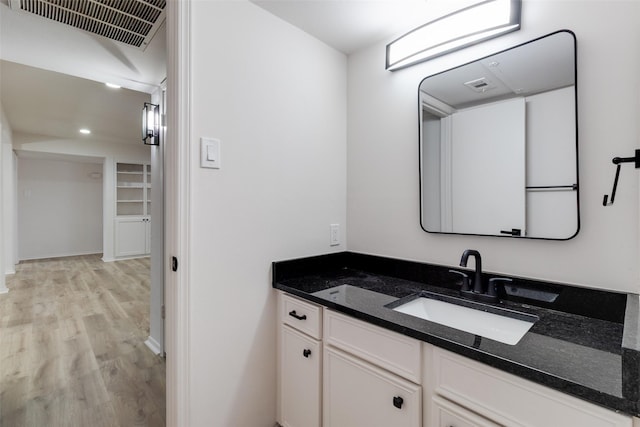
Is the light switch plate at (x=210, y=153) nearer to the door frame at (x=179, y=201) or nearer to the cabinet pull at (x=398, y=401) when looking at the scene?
the door frame at (x=179, y=201)

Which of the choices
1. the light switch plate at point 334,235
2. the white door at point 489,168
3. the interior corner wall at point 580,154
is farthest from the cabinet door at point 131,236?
the white door at point 489,168

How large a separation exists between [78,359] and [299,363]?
204 centimetres

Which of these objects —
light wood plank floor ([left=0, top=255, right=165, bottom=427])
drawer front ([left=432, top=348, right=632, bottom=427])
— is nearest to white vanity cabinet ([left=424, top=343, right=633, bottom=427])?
drawer front ([left=432, top=348, right=632, bottom=427])

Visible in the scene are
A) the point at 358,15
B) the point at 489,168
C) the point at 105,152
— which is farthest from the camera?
the point at 105,152

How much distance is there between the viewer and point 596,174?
1.09m

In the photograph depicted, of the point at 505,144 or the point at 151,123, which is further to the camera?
the point at 151,123

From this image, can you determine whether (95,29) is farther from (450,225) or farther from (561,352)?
(561,352)

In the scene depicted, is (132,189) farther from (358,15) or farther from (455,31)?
(455,31)

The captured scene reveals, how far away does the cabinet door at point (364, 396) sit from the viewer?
3.24ft

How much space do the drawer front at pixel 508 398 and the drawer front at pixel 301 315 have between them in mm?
522

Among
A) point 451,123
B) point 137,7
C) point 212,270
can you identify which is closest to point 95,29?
point 137,7

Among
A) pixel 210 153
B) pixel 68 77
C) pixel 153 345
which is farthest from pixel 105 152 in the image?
pixel 210 153

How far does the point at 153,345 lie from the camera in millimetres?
2512

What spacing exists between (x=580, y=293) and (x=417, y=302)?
1.89ft
